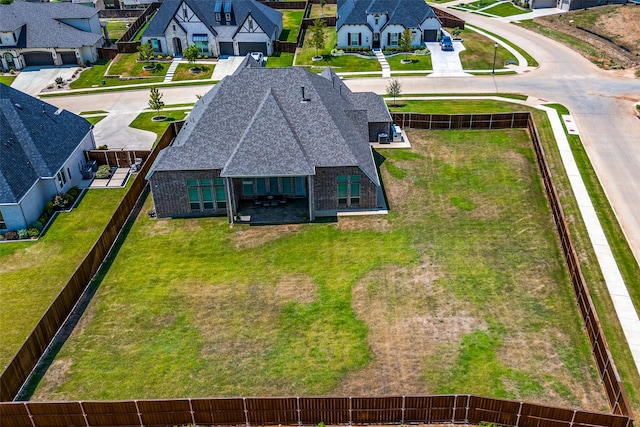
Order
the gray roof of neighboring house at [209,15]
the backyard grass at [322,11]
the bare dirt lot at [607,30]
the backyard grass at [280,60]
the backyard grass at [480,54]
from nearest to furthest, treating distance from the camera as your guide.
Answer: the bare dirt lot at [607,30] → the backyard grass at [480,54] → the backyard grass at [280,60] → the gray roof of neighboring house at [209,15] → the backyard grass at [322,11]

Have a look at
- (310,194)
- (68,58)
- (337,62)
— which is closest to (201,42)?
(68,58)

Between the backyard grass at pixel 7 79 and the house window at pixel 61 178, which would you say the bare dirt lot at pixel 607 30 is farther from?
the backyard grass at pixel 7 79

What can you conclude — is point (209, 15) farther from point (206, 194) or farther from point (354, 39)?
point (206, 194)

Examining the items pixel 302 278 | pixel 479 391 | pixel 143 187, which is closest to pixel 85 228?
pixel 143 187

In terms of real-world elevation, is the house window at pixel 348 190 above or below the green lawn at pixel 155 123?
above

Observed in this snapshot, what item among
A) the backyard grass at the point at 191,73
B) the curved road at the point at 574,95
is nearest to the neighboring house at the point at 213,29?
the backyard grass at the point at 191,73

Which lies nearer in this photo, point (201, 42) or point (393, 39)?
point (201, 42)

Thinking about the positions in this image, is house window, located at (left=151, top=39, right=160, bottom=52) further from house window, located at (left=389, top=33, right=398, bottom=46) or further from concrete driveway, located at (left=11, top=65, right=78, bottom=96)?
house window, located at (left=389, top=33, right=398, bottom=46)
